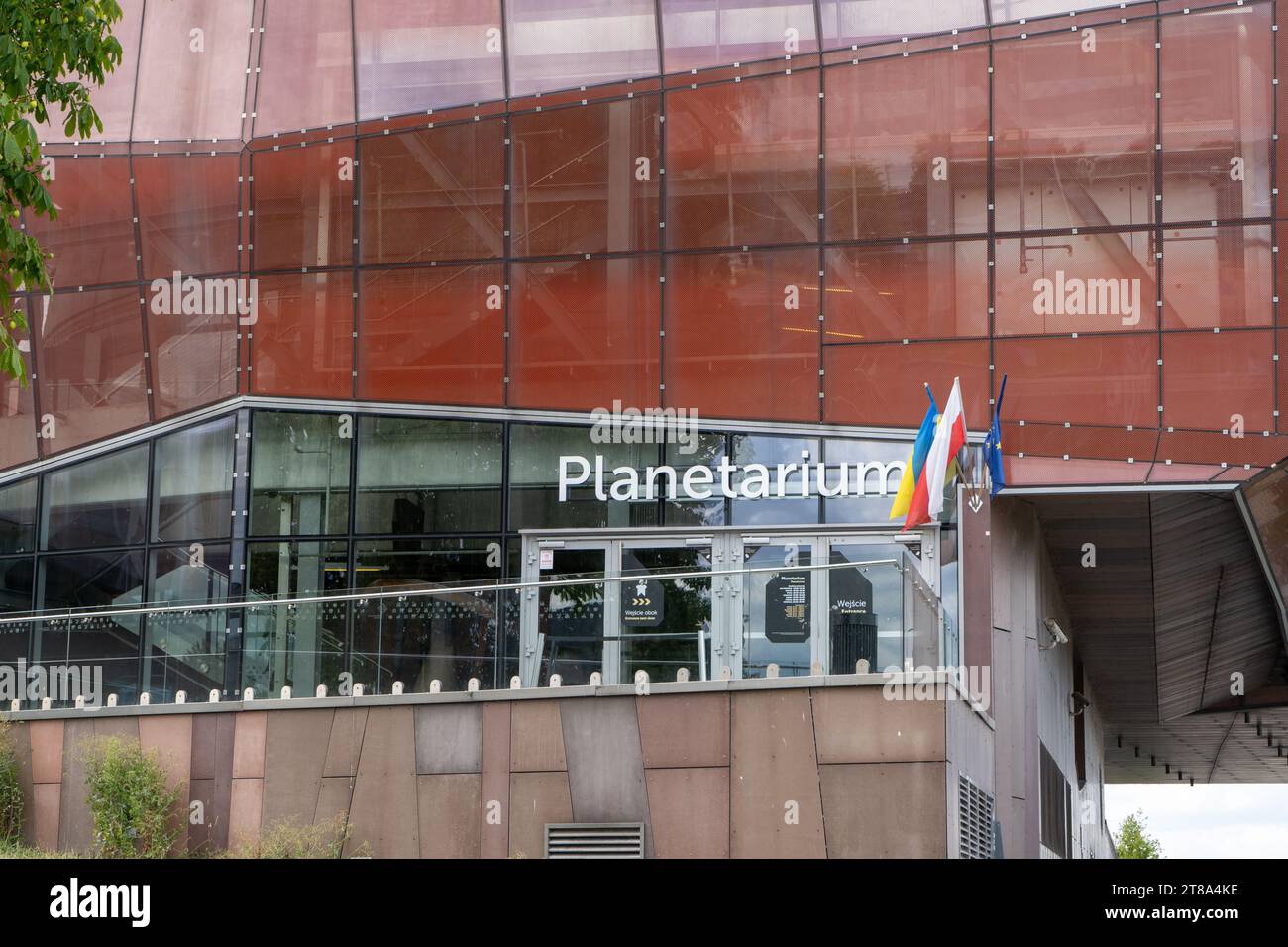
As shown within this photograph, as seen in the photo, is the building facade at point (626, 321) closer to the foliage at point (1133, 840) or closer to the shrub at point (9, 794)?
the shrub at point (9, 794)

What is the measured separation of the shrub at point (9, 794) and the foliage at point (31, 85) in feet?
16.3

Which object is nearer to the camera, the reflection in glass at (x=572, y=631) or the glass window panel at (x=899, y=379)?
the reflection in glass at (x=572, y=631)

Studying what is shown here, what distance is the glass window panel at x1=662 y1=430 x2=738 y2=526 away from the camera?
71.4 feet

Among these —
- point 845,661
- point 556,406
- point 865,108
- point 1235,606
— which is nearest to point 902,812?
point 845,661

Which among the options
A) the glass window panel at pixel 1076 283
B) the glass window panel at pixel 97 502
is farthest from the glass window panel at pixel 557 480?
the glass window panel at pixel 97 502

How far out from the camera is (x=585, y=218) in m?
22.5

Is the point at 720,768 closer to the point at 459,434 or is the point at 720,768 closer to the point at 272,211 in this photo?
the point at 459,434

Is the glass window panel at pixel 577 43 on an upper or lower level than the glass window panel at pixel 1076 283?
upper

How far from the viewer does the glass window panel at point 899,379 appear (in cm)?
2119

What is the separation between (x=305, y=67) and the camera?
928 inches

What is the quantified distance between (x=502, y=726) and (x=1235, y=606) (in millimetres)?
14411

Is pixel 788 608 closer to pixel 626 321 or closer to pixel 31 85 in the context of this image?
pixel 626 321

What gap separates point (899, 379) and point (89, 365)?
11.7 metres

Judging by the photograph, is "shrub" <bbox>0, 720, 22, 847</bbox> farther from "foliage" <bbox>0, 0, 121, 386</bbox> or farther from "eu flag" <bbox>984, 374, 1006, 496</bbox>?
"eu flag" <bbox>984, 374, 1006, 496</bbox>
